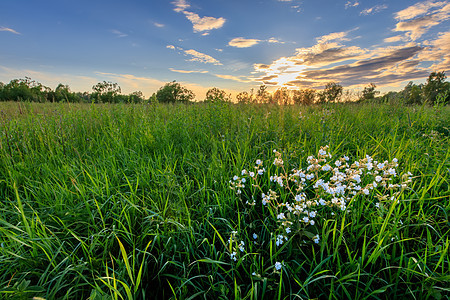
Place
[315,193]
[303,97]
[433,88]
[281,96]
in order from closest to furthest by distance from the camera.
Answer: [315,193] → [281,96] → [303,97] → [433,88]

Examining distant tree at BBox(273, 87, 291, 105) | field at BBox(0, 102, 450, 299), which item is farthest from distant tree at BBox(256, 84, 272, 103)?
field at BBox(0, 102, 450, 299)

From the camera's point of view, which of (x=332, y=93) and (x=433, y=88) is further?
(x=433, y=88)

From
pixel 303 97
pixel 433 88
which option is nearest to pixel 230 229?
pixel 303 97

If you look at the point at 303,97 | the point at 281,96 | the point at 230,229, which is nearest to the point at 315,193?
the point at 230,229

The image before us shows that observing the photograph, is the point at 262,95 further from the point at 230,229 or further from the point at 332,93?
the point at 230,229

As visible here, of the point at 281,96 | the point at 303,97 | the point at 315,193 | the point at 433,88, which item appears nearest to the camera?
the point at 315,193

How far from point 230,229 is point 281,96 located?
4454 mm

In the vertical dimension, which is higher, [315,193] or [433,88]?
[433,88]

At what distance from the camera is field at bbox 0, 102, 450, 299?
1.33 m

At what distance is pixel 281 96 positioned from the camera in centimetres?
537

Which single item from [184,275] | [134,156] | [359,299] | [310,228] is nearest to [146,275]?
[184,275]

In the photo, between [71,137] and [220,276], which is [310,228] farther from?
[71,137]

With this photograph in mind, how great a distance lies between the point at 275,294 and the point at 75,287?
134 centimetres

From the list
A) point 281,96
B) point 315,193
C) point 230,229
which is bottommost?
point 230,229
